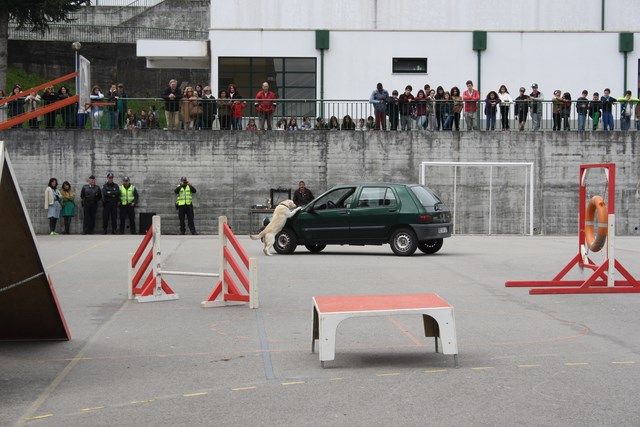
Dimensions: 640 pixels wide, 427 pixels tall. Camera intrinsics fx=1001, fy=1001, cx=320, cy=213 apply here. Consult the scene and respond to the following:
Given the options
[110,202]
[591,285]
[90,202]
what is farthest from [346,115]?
[591,285]

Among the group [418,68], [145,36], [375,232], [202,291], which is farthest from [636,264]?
[145,36]

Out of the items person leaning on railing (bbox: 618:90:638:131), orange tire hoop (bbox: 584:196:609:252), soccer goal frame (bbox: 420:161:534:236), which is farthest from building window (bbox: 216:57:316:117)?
orange tire hoop (bbox: 584:196:609:252)

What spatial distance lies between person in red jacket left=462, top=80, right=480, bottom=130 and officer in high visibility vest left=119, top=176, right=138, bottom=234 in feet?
36.9

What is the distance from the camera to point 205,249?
24.1 meters

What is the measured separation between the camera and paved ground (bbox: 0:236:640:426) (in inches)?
265

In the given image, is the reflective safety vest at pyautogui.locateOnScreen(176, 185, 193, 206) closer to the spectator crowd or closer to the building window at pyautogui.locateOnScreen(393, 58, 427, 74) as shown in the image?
the spectator crowd

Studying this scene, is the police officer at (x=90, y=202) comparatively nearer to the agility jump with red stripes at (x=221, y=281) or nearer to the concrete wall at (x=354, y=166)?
the concrete wall at (x=354, y=166)

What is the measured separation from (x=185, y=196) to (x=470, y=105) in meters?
9.88

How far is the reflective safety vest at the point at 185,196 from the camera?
3234 cm

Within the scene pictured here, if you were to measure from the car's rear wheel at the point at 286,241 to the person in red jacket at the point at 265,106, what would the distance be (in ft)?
37.8

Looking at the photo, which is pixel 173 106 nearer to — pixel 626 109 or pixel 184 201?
pixel 184 201

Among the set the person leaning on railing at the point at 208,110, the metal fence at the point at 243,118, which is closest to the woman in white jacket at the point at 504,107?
the metal fence at the point at 243,118

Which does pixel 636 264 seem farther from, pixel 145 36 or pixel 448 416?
pixel 145 36

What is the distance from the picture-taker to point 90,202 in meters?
32.2
